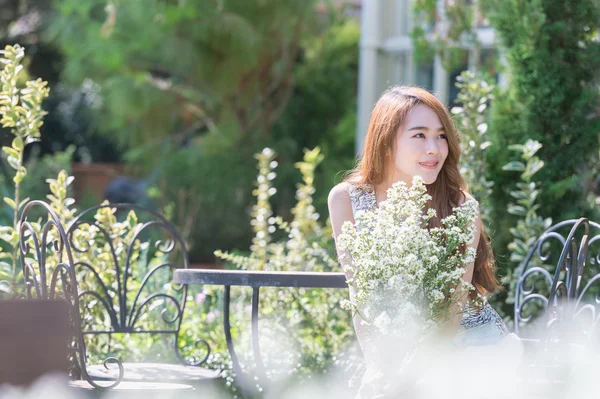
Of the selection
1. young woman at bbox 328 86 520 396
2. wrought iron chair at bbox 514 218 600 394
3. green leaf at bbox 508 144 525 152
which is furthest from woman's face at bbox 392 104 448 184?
green leaf at bbox 508 144 525 152

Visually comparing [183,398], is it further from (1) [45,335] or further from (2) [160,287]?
(2) [160,287]

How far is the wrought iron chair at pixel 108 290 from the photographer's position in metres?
3.11

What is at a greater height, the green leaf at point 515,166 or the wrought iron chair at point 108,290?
the green leaf at point 515,166

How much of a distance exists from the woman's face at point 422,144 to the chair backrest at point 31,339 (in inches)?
53.2

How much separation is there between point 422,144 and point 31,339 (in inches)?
56.9

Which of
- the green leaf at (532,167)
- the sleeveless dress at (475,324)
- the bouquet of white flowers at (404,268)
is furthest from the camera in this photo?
the green leaf at (532,167)

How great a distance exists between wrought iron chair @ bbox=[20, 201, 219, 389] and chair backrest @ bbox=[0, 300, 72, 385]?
1190mm

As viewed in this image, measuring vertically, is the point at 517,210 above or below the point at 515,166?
below

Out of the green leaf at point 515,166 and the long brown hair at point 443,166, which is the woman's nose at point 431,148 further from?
the green leaf at point 515,166

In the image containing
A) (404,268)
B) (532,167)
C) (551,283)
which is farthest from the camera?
(532,167)

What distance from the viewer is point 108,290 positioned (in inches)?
156

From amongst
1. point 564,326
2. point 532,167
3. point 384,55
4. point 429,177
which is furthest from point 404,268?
point 384,55

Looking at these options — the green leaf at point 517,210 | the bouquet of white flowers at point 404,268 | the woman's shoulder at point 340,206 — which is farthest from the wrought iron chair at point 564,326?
the bouquet of white flowers at point 404,268

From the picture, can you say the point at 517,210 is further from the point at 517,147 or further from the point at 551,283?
the point at 551,283
